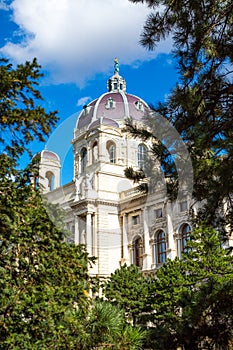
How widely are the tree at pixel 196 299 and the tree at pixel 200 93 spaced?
1295mm

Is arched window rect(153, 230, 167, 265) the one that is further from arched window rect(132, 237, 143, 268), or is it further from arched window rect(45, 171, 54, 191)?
arched window rect(45, 171, 54, 191)

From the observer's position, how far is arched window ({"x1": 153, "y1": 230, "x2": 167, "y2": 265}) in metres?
27.1

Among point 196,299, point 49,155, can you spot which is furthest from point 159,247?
point 49,155

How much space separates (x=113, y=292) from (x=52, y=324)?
1240 centimetres

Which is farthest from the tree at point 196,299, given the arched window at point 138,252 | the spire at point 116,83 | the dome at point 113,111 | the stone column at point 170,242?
the spire at point 116,83

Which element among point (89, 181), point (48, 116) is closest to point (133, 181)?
point (48, 116)

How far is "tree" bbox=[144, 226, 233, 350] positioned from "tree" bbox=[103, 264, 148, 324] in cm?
40

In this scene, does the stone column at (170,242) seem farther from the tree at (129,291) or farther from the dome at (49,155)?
the dome at (49,155)

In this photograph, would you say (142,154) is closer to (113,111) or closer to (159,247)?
(113,111)

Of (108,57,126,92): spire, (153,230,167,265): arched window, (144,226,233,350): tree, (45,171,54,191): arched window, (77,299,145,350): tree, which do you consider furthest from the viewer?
(108,57,126,92): spire

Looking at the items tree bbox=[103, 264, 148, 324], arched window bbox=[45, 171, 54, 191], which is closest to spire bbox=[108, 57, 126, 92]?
tree bbox=[103, 264, 148, 324]

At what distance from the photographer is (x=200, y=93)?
6078 mm

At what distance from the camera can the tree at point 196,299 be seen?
869 cm

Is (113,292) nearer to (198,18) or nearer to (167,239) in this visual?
(167,239)
